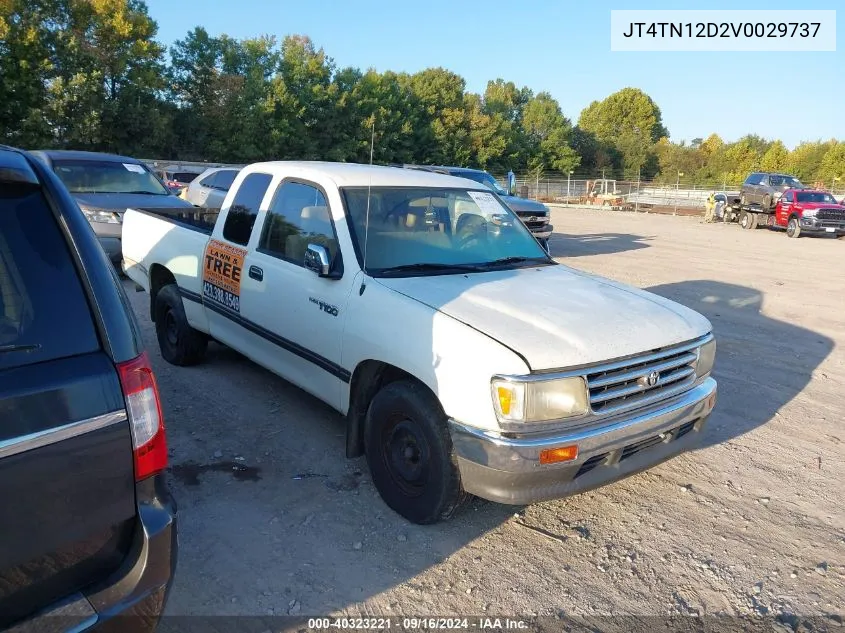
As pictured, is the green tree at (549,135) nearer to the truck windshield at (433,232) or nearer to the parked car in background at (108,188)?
the parked car in background at (108,188)

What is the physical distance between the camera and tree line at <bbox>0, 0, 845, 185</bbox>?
33.2 meters

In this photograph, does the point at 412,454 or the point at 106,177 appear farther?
the point at 106,177

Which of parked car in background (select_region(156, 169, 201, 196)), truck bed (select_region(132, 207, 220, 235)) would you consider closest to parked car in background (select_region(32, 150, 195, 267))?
truck bed (select_region(132, 207, 220, 235))

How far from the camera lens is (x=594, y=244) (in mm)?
17875

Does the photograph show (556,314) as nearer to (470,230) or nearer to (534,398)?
(534,398)

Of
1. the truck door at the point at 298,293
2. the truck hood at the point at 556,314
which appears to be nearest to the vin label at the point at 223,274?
the truck door at the point at 298,293

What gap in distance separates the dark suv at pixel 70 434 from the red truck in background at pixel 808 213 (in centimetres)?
2512

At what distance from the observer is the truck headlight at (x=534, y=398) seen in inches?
112

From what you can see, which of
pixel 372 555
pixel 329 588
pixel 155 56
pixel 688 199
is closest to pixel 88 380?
pixel 329 588

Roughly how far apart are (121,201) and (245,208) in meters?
5.81

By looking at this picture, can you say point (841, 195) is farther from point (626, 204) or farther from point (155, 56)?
point (155, 56)

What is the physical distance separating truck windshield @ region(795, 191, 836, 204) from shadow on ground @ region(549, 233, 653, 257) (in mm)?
6946

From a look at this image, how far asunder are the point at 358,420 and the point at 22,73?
121 feet

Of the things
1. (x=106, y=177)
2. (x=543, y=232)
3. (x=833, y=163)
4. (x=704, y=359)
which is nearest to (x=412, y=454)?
(x=704, y=359)
